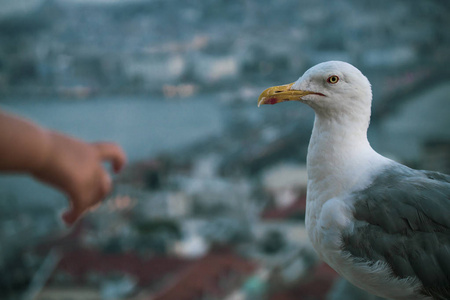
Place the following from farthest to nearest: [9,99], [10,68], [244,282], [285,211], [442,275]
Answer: [10,68]
[9,99]
[285,211]
[244,282]
[442,275]

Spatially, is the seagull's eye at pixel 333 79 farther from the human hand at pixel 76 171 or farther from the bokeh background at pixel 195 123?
the bokeh background at pixel 195 123

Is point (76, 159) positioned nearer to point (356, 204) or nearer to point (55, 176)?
point (55, 176)

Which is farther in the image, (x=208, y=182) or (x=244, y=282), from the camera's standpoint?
(x=208, y=182)

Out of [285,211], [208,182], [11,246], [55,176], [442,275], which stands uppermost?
[55,176]

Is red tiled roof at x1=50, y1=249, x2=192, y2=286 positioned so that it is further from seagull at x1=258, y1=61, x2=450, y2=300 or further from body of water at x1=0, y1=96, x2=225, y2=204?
body of water at x1=0, y1=96, x2=225, y2=204

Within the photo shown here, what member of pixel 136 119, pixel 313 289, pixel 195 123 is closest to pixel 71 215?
pixel 313 289

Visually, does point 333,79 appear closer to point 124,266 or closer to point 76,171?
point 76,171

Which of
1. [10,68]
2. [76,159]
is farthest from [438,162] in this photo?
→ [10,68]

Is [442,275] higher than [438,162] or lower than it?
higher
